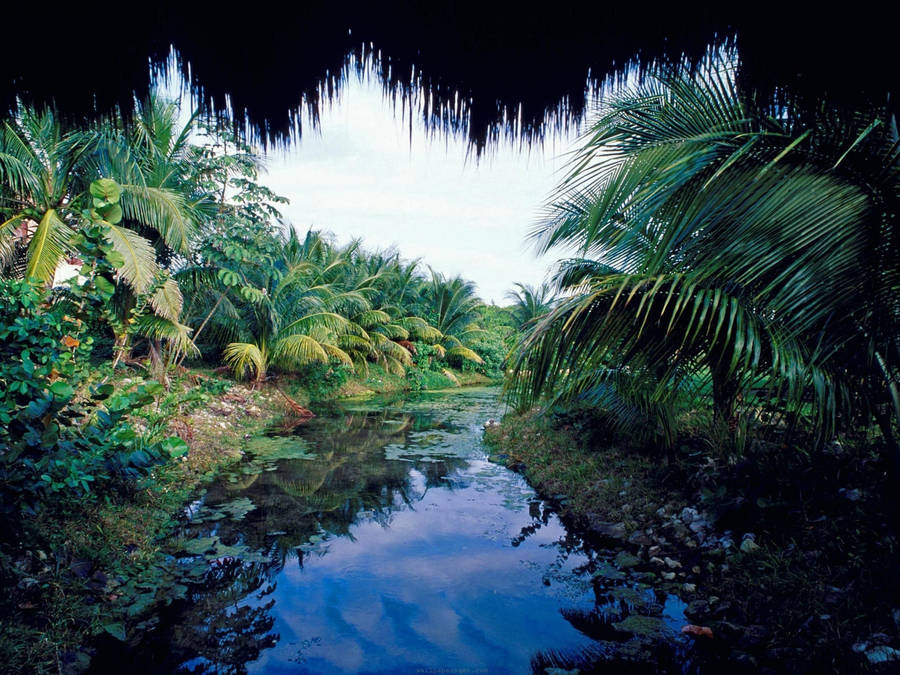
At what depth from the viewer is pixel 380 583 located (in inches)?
176

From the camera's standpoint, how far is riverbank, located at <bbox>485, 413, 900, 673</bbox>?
3170 millimetres

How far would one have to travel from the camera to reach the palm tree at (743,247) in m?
2.40

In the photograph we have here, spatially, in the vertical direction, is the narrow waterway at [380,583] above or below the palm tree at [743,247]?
below

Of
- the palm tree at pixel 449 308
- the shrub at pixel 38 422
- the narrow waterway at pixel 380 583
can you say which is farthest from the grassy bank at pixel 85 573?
the palm tree at pixel 449 308

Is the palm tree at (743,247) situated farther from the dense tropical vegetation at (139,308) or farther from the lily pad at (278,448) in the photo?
the lily pad at (278,448)

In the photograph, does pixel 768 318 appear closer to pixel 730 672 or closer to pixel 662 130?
pixel 662 130

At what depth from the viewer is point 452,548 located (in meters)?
5.26

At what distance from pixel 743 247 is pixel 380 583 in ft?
12.7

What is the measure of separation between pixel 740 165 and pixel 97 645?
15.7 feet

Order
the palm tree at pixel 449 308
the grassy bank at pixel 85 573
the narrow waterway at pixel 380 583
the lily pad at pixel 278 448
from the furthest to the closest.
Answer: the palm tree at pixel 449 308, the lily pad at pixel 278 448, the narrow waterway at pixel 380 583, the grassy bank at pixel 85 573

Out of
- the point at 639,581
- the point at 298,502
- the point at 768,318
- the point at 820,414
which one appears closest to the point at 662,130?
the point at 768,318

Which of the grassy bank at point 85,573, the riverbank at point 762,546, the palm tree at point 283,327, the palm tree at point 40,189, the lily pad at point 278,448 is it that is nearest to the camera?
the grassy bank at point 85,573

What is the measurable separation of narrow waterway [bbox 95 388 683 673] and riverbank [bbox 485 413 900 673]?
0.37m

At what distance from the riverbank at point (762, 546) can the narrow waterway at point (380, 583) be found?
1.20 ft
